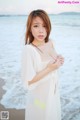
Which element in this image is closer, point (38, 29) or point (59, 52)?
point (38, 29)

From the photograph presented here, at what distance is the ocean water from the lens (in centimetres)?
201

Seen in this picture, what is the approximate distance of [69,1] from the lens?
2.02 meters

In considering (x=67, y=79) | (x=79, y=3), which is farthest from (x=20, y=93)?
(x=79, y=3)

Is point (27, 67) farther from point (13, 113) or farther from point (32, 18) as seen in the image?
point (13, 113)

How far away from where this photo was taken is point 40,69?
1.82m

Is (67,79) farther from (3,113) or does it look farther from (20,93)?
(3,113)

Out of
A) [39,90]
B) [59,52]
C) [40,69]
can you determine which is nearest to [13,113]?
[39,90]

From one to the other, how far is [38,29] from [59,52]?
256 mm

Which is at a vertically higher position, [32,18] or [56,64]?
[32,18]

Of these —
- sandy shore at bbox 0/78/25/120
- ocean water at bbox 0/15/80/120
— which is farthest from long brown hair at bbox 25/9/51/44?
sandy shore at bbox 0/78/25/120

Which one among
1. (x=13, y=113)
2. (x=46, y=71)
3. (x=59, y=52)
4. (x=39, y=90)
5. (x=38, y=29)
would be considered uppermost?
(x=38, y=29)

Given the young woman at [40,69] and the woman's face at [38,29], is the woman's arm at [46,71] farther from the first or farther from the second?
the woman's face at [38,29]

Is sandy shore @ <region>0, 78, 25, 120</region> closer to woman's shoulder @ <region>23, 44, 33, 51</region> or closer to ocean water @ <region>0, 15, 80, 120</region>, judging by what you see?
ocean water @ <region>0, 15, 80, 120</region>

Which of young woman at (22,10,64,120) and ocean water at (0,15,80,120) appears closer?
young woman at (22,10,64,120)
